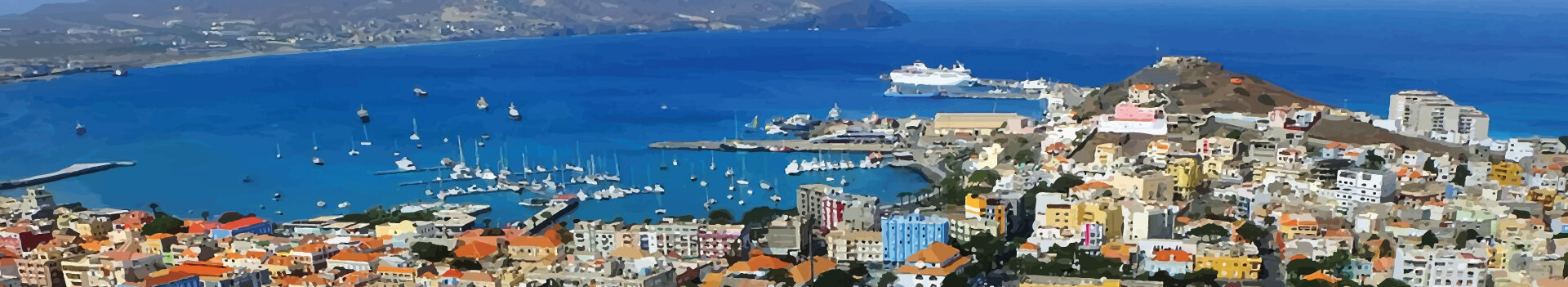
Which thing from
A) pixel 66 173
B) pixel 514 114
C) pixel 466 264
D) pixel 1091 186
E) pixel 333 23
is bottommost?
pixel 66 173

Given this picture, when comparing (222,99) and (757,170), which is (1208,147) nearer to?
(757,170)

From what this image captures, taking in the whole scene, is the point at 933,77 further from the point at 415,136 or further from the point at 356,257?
the point at 356,257

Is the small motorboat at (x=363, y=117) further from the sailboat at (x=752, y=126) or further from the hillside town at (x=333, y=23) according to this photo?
the hillside town at (x=333, y=23)

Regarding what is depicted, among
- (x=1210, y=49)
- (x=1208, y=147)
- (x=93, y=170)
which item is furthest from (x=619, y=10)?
(x=1208, y=147)

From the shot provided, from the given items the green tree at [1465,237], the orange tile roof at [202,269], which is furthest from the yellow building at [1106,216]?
the orange tile roof at [202,269]

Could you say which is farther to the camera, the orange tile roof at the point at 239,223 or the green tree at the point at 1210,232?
the orange tile roof at the point at 239,223

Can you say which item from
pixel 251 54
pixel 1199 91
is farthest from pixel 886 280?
pixel 251 54
